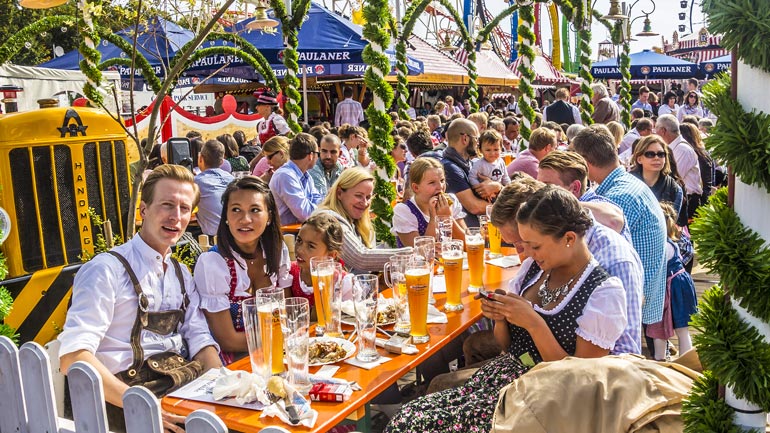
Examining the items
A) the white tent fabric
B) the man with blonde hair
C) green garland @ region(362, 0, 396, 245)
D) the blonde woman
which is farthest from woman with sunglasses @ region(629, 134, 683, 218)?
the white tent fabric

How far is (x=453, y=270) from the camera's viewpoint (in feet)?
9.55

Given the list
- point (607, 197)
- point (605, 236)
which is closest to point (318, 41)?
point (607, 197)

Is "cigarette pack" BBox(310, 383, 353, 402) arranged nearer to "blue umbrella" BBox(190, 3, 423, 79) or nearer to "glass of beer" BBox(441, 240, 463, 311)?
"glass of beer" BBox(441, 240, 463, 311)

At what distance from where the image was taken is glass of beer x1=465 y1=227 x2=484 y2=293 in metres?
3.20

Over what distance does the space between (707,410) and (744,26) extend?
0.77m

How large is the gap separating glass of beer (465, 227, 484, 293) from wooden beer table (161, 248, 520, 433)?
1.10 feet

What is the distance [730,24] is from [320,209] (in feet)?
9.87

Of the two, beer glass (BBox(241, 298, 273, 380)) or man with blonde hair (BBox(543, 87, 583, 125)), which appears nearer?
beer glass (BBox(241, 298, 273, 380))

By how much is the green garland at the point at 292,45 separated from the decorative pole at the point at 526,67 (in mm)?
2497

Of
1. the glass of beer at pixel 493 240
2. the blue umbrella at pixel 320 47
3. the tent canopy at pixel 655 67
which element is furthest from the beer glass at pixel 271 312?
the tent canopy at pixel 655 67

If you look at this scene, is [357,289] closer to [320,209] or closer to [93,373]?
[93,373]

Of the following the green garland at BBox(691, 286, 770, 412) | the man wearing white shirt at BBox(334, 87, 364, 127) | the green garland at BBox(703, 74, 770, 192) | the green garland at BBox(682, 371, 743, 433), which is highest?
the man wearing white shirt at BBox(334, 87, 364, 127)

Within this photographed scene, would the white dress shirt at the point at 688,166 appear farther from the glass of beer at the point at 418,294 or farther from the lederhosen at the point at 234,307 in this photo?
the lederhosen at the point at 234,307

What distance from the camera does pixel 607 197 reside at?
3.82 metres
